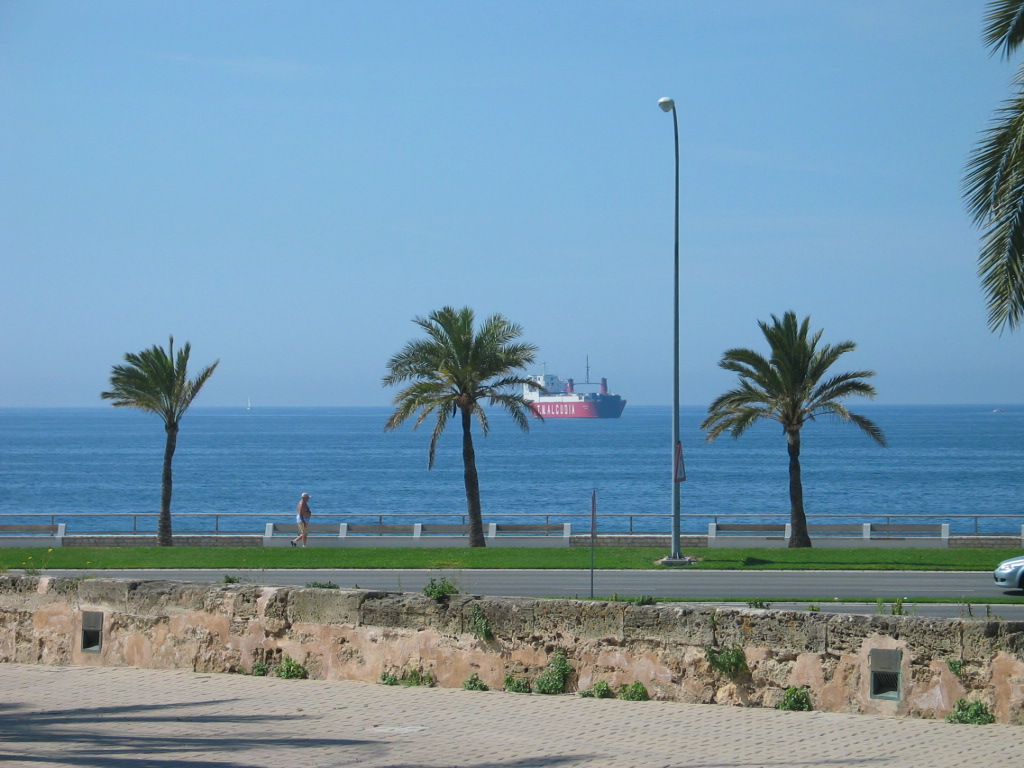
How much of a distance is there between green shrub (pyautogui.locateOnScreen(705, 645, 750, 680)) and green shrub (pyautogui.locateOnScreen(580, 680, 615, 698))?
2.89 feet

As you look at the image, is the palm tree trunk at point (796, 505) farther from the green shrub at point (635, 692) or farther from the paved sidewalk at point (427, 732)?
the paved sidewalk at point (427, 732)

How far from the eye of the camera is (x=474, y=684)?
9.74m

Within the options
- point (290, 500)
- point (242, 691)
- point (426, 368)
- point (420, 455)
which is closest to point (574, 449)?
point (420, 455)

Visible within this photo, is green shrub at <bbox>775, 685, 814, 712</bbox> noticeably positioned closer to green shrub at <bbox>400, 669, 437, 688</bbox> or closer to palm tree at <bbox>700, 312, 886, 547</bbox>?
green shrub at <bbox>400, 669, 437, 688</bbox>

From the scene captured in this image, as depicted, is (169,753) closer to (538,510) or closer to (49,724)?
(49,724)

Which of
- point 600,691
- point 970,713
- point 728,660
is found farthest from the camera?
point 600,691

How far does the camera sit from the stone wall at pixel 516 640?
836 cm

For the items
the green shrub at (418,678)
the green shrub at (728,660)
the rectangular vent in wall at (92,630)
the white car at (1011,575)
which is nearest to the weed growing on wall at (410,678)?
the green shrub at (418,678)

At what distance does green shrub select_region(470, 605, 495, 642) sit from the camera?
9695 mm

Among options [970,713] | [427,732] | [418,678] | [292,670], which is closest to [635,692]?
[427,732]

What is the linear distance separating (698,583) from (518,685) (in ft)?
47.8

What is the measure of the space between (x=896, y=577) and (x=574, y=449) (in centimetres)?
11952

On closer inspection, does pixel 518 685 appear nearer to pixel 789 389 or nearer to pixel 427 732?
pixel 427 732

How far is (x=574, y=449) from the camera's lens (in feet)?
473
